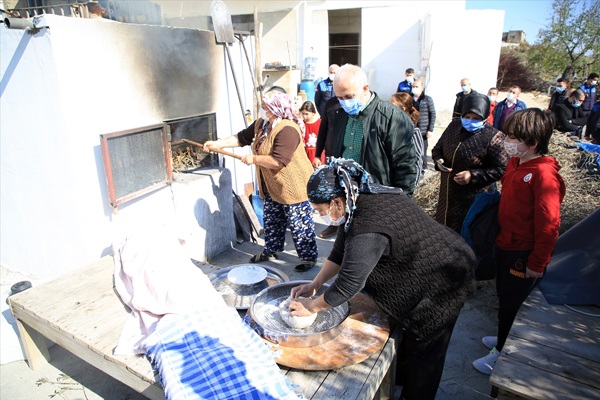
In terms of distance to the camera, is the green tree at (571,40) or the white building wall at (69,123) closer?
the white building wall at (69,123)

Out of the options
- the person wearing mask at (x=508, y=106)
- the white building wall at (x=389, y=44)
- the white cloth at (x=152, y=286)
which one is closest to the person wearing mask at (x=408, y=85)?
the person wearing mask at (x=508, y=106)

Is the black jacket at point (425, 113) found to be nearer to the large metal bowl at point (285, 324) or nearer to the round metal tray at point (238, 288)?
the round metal tray at point (238, 288)

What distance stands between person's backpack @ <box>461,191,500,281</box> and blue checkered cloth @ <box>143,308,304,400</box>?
1.69m

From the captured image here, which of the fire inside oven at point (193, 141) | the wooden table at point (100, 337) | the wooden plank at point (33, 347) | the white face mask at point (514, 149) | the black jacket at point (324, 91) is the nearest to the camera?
the wooden table at point (100, 337)

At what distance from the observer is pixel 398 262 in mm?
1846

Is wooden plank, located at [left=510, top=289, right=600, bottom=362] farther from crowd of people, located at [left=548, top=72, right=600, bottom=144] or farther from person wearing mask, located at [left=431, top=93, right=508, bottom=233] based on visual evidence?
crowd of people, located at [left=548, top=72, right=600, bottom=144]

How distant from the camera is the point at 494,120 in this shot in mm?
7656

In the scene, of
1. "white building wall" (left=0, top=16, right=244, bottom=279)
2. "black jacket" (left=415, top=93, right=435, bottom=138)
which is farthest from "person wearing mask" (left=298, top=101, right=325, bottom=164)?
"white building wall" (left=0, top=16, right=244, bottom=279)

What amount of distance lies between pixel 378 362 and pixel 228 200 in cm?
312

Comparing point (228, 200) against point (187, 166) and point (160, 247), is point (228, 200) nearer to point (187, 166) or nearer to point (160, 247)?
point (187, 166)

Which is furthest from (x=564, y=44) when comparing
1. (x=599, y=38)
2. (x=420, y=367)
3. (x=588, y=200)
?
(x=420, y=367)

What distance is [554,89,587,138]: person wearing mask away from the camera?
7.93m

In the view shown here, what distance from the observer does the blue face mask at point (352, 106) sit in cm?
294

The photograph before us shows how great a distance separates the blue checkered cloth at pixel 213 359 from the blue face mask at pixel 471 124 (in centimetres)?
231
